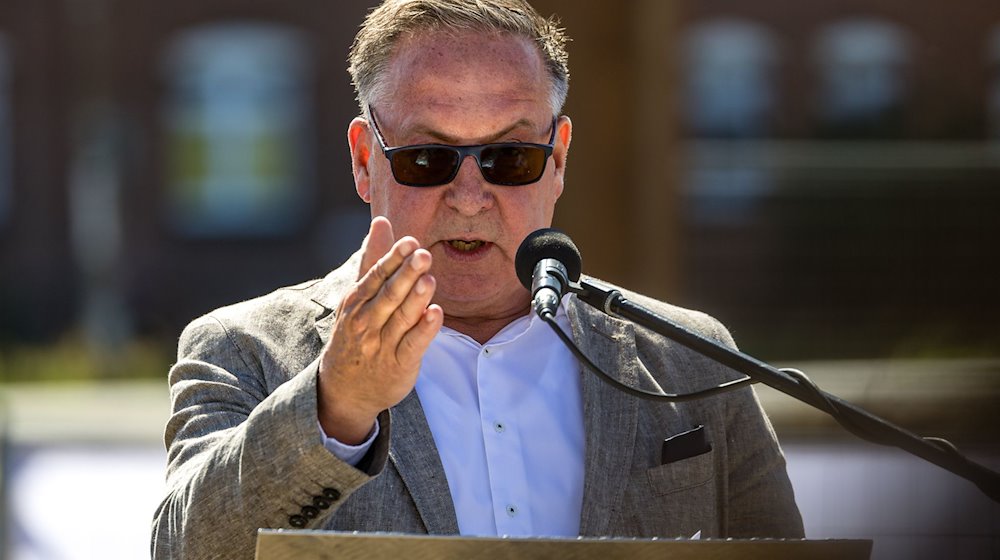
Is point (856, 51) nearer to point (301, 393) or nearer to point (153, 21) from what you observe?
point (153, 21)

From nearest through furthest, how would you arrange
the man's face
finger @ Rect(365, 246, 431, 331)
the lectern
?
the lectern → finger @ Rect(365, 246, 431, 331) → the man's face

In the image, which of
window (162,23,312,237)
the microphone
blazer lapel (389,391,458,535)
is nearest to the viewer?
the microphone

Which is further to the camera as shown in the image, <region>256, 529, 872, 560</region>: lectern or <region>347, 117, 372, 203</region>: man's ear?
<region>347, 117, 372, 203</region>: man's ear

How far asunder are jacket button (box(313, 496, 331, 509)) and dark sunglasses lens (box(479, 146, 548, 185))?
730 mm

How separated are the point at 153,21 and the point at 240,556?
16191 mm

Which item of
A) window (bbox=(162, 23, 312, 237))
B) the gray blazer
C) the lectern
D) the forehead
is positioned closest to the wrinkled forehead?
the forehead

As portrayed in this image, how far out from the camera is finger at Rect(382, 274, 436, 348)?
170 cm

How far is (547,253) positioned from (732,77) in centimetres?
1466

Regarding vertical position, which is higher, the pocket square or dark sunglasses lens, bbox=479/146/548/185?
dark sunglasses lens, bbox=479/146/548/185

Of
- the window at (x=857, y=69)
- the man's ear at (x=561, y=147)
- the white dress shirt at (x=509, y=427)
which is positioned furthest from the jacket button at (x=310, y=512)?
the window at (x=857, y=69)

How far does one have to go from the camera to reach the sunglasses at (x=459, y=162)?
242 centimetres

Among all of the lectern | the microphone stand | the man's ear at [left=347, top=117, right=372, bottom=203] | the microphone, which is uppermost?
the man's ear at [left=347, top=117, right=372, bottom=203]

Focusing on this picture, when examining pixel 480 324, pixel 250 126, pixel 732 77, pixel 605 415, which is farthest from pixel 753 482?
pixel 250 126

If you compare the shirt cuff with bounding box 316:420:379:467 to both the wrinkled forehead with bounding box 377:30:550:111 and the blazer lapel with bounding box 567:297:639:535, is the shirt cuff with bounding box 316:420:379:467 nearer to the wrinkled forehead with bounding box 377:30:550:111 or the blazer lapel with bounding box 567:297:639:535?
the blazer lapel with bounding box 567:297:639:535
